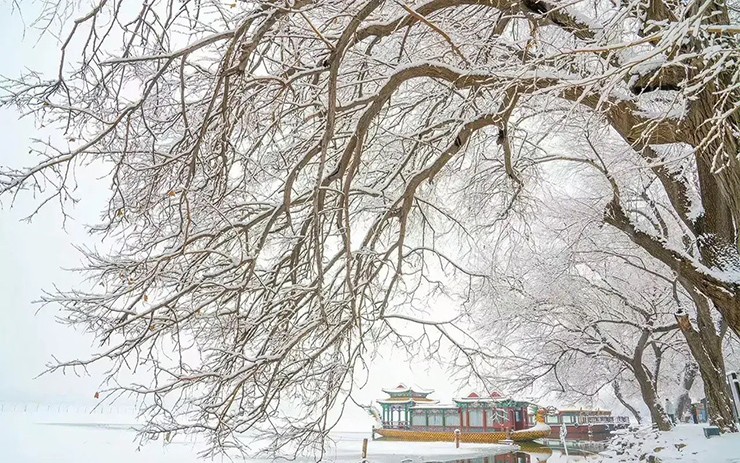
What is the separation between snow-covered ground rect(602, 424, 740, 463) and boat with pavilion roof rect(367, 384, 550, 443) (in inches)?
601

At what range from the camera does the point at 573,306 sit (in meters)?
13.3

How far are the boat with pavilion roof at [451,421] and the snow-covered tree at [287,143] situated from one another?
2305 cm

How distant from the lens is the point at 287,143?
20.2 ft

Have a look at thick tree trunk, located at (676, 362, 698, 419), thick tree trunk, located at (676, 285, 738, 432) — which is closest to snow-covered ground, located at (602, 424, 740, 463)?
thick tree trunk, located at (676, 285, 738, 432)

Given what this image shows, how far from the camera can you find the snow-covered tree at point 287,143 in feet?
11.0

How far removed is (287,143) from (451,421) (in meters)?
25.7

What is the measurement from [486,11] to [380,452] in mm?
19043

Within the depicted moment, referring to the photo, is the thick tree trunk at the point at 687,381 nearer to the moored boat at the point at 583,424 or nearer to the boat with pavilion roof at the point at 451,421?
the boat with pavilion roof at the point at 451,421

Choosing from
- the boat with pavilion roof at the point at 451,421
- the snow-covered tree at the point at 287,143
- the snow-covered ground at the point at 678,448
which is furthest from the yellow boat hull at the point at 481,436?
the snow-covered tree at the point at 287,143

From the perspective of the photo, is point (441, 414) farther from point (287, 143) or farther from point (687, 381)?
point (287, 143)

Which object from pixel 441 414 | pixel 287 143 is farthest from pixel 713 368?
pixel 441 414

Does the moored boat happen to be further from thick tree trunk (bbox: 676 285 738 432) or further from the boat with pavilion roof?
thick tree trunk (bbox: 676 285 738 432)

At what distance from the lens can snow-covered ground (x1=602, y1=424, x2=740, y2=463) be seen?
6.92 meters

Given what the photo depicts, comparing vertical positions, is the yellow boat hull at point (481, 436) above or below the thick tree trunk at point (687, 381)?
below
